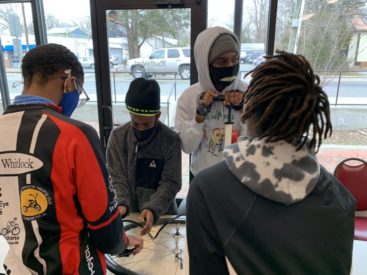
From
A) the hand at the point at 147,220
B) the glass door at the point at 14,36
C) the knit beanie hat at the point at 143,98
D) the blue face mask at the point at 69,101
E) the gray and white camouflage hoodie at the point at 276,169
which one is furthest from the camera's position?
the glass door at the point at 14,36

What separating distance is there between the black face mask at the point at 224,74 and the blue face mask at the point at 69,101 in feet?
2.55

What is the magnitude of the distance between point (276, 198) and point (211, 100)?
3.12ft

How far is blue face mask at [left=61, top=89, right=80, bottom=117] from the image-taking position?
3.05 feet

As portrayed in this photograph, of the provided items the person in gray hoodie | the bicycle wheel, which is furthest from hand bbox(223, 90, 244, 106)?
the bicycle wheel

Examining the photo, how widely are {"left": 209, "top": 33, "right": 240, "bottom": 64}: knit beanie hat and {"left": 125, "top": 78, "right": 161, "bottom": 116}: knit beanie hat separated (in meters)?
0.37

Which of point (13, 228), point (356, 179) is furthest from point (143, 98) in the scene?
point (356, 179)

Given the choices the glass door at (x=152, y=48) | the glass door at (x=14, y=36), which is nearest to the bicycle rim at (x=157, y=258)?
the glass door at (x=152, y=48)

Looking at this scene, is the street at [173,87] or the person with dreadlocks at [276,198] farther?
the street at [173,87]

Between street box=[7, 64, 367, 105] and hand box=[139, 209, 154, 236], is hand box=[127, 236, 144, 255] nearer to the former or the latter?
hand box=[139, 209, 154, 236]

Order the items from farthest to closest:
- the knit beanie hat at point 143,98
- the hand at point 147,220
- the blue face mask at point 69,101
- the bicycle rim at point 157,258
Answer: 1. the knit beanie hat at point 143,98
2. the hand at point 147,220
3. the bicycle rim at point 157,258
4. the blue face mask at point 69,101

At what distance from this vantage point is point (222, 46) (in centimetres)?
148

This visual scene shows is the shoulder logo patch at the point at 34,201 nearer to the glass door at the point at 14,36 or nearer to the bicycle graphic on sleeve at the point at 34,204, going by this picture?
the bicycle graphic on sleeve at the point at 34,204

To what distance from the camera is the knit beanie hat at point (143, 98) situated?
131cm

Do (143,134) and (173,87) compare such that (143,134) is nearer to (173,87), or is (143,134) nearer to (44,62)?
(44,62)
